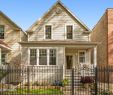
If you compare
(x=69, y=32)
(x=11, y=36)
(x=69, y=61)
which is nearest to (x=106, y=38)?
(x=69, y=32)

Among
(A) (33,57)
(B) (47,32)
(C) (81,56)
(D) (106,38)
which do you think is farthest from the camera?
(D) (106,38)

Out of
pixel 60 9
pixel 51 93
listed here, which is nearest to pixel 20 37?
pixel 60 9

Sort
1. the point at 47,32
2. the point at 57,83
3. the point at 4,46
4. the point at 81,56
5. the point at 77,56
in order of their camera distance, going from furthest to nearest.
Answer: the point at 77,56 < the point at 81,56 < the point at 47,32 < the point at 4,46 < the point at 57,83

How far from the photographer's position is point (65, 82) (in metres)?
30.1

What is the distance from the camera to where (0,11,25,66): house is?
36.7 m

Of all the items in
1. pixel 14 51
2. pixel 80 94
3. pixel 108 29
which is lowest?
pixel 80 94

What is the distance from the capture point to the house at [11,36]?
1446 inches

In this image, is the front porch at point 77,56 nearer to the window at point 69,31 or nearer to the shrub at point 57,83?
the window at point 69,31

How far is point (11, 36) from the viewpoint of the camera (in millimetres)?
36969

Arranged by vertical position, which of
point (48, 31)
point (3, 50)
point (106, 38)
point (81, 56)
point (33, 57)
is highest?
point (48, 31)

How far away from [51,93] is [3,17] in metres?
16.4

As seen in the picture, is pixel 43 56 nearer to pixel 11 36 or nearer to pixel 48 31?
pixel 48 31

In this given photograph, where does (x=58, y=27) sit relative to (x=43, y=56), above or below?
above

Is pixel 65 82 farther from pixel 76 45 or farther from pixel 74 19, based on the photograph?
pixel 74 19
